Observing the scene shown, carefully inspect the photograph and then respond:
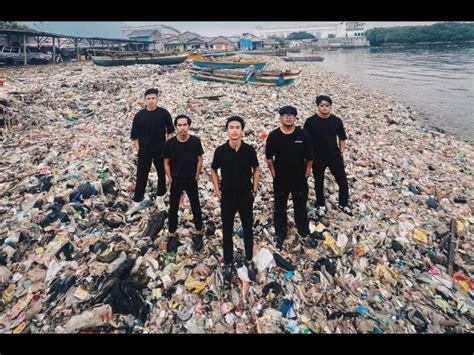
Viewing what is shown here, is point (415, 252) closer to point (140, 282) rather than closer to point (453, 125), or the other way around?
point (140, 282)

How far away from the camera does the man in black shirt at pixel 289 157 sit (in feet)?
11.7

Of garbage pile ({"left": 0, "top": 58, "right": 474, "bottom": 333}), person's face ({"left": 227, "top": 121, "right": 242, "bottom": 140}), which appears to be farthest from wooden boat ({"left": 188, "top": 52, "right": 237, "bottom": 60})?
person's face ({"left": 227, "top": 121, "right": 242, "bottom": 140})

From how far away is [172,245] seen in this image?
3.88 metres

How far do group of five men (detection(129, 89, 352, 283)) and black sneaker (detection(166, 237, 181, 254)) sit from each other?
0.05 feet

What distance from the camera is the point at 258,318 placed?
3.05 metres

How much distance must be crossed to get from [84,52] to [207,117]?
95.4ft

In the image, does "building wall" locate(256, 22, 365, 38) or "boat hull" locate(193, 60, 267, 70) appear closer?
"boat hull" locate(193, 60, 267, 70)

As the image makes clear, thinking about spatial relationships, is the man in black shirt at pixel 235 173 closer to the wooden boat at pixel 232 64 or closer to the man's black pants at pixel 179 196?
the man's black pants at pixel 179 196

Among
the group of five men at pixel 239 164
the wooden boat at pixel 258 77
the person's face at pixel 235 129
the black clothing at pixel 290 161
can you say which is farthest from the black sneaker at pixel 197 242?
the wooden boat at pixel 258 77

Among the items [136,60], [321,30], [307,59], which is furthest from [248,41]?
[321,30]

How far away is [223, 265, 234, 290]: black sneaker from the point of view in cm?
341

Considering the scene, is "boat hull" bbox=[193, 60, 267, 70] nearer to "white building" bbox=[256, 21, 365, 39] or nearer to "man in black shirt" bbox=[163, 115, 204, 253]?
"man in black shirt" bbox=[163, 115, 204, 253]

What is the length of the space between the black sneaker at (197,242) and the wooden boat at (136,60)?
72.3 ft
